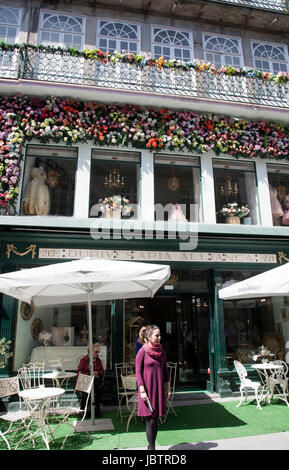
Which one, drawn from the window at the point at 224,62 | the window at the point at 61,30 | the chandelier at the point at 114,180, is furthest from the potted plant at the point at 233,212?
the window at the point at 61,30

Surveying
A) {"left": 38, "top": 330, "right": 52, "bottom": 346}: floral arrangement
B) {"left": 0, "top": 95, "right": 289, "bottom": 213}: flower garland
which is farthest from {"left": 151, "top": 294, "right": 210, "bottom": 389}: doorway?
{"left": 0, "top": 95, "right": 289, "bottom": 213}: flower garland

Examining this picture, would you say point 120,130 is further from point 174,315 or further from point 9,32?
point 174,315

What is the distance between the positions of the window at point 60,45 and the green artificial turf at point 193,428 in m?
9.08

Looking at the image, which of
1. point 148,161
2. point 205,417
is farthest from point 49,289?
point 148,161

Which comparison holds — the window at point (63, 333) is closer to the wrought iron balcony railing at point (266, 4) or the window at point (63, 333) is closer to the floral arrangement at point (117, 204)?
the floral arrangement at point (117, 204)

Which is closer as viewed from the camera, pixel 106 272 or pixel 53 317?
pixel 106 272

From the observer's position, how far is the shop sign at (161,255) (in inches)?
355

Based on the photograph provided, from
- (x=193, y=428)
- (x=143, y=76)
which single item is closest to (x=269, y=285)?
(x=193, y=428)

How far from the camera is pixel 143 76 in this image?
10.8m

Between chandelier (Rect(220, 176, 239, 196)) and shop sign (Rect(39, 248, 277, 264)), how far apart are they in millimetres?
2236

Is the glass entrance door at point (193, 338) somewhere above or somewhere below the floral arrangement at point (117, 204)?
below
